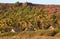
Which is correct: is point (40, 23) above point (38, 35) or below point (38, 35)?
below

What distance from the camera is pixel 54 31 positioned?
2709cm

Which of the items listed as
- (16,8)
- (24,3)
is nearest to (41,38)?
(16,8)

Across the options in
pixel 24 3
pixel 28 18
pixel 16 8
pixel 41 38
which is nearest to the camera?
pixel 41 38

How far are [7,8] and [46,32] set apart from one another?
4286 cm

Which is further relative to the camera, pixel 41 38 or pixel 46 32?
pixel 46 32

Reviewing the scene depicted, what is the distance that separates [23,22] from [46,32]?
64.4ft

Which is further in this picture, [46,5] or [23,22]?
[46,5]

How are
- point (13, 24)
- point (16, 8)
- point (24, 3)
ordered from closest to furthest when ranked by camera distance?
1. point (13, 24)
2. point (16, 8)
3. point (24, 3)

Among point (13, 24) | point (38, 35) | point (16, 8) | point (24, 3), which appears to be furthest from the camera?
point (24, 3)

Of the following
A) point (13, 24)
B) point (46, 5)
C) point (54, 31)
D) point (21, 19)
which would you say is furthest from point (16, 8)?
point (54, 31)

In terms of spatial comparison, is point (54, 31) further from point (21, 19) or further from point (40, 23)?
point (21, 19)

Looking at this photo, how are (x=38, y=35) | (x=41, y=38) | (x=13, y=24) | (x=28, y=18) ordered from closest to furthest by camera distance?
(x=41, y=38), (x=38, y=35), (x=13, y=24), (x=28, y=18)

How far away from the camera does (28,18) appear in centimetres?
4803

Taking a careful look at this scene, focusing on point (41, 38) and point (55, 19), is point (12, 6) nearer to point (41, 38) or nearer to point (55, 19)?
point (55, 19)
